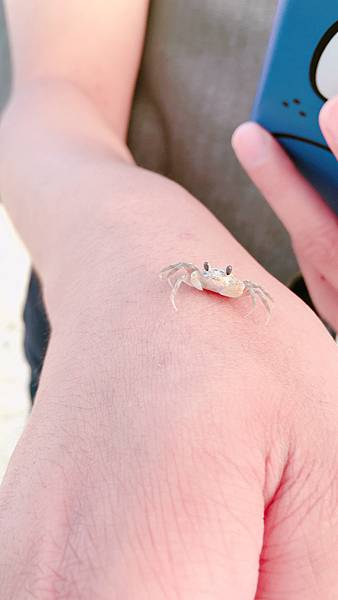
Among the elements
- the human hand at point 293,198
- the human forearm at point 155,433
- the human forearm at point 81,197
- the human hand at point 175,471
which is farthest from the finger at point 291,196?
the human hand at point 175,471

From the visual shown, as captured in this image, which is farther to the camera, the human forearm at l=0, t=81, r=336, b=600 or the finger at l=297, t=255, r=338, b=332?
the finger at l=297, t=255, r=338, b=332

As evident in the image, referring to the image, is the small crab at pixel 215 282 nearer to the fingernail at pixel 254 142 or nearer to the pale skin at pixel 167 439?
the pale skin at pixel 167 439

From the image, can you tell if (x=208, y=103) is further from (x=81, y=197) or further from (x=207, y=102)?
(x=81, y=197)

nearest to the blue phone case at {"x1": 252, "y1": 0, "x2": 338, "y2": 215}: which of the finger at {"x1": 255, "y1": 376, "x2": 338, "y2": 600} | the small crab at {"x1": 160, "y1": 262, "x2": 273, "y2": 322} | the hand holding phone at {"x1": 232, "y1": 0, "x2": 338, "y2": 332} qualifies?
the hand holding phone at {"x1": 232, "y1": 0, "x2": 338, "y2": 332}

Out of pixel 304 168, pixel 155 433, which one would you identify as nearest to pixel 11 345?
pixel 304 168

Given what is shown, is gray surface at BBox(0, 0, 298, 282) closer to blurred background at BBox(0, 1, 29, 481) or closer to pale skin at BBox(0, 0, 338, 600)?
pale skin at BBox(0, 0, 338, 600)

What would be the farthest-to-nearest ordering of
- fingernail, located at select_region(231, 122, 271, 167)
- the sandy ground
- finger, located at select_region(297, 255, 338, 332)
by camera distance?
the sandy ground, finger, located at select_region(297, 255, 338, 332), fingernail, located at select_region(231, 122, 271, 167)
